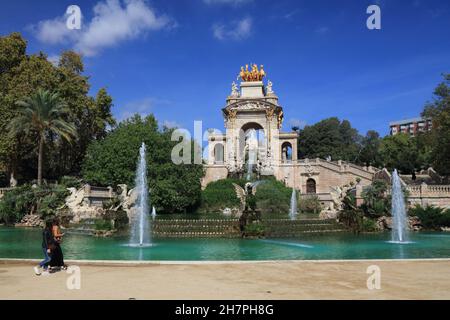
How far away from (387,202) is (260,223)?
8839 millimetres

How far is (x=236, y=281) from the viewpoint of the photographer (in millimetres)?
7988

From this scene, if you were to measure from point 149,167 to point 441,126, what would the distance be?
24.0 m

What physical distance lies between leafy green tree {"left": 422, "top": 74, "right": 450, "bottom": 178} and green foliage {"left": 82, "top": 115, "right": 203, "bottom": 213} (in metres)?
21.0

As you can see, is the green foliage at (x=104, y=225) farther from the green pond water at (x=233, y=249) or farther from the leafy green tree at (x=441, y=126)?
the leafy green tree at (x=441, y=126)

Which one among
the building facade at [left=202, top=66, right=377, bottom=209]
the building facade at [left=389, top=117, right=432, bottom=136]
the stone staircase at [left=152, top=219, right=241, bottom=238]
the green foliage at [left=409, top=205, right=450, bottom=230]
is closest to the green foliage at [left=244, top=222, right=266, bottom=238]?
the stone staircase at [left=152, top=219, right=241, bottom=238]

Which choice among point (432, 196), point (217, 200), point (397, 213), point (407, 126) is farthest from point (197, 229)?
point (407, 126)

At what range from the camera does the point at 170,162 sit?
3612 cm

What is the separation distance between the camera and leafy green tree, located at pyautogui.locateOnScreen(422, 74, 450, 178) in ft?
106

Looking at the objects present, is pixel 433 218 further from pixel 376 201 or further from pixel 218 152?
pixel 218 152

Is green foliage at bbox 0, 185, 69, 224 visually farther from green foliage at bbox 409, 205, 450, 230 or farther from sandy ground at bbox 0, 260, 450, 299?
green foliage at bbox 409, 205, 450, 230

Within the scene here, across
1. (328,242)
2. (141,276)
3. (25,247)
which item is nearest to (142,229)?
(25,247)

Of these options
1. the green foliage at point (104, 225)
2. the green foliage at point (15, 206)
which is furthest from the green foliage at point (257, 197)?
the green foliage at point (104, 225)

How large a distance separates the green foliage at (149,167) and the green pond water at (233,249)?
1611 centimetres

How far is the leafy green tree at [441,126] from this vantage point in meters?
32.2
